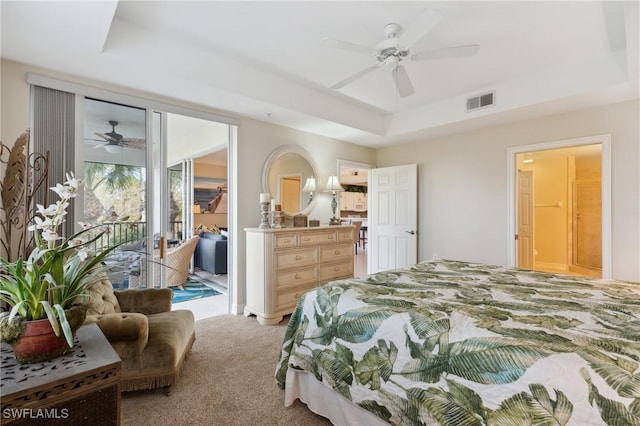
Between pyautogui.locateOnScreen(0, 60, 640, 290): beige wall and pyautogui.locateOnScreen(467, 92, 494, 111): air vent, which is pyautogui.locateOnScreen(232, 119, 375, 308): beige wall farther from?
pyautogui.locateOnScreen(467, 92, 494, 111): air vent

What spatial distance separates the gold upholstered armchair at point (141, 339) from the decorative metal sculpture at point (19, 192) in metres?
0.69

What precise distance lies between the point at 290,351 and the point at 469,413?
43.5 inches

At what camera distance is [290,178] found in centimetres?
425

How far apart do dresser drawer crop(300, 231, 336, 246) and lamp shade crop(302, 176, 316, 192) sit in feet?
2.82

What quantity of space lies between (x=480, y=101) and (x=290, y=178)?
103 inches

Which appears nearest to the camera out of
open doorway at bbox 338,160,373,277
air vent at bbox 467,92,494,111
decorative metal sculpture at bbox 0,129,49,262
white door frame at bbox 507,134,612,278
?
decorative metal sculpture at bbox 0,129,49,262

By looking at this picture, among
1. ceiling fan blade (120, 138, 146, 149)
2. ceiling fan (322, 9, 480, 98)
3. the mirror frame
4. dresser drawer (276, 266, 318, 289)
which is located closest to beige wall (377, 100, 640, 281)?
the mirror frame

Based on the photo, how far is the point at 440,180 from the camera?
4.68 m

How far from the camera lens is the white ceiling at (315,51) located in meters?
2.14

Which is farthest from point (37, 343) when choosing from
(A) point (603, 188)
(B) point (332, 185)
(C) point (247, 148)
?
(A) point (603, 188)

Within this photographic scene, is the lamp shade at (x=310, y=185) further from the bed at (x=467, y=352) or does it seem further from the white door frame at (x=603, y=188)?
the white door frame at (x=603, y=188)

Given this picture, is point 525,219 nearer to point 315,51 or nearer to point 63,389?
point 315,51

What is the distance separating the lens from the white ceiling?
2.14 meters

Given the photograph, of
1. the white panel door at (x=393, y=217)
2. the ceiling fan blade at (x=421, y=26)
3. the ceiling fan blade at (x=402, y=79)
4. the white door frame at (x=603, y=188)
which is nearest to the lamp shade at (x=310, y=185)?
the white panel door at (x=393, y=217)
